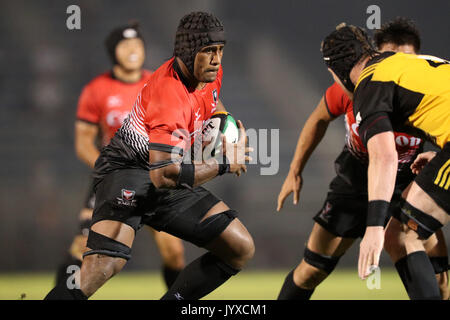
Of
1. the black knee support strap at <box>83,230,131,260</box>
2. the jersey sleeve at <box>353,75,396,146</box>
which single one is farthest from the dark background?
the jersey sleeve at <box>353,75,396,146</box>

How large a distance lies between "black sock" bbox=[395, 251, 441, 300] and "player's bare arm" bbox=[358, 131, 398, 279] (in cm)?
31

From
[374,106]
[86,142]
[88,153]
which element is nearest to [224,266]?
[374,106]

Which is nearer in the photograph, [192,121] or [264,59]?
[192,121]

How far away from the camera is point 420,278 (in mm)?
2631

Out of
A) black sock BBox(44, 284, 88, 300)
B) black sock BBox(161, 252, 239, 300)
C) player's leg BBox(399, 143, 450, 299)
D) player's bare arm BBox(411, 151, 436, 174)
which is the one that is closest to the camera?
player's leg BBox(399, 143, 450, 299)

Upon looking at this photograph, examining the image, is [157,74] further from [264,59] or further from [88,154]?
[264,59]

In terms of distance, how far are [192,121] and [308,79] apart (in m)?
6.93

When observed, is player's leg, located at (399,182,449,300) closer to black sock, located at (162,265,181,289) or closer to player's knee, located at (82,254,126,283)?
player's knee, located at (82,254,126,283)

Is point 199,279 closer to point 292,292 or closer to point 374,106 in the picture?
point 292,292

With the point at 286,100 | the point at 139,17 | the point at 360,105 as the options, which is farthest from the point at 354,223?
the point at 139,17

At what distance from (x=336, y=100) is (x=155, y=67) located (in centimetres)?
601

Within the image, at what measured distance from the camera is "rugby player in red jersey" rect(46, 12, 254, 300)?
109 inches

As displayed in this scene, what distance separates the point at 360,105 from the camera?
2.63 m
